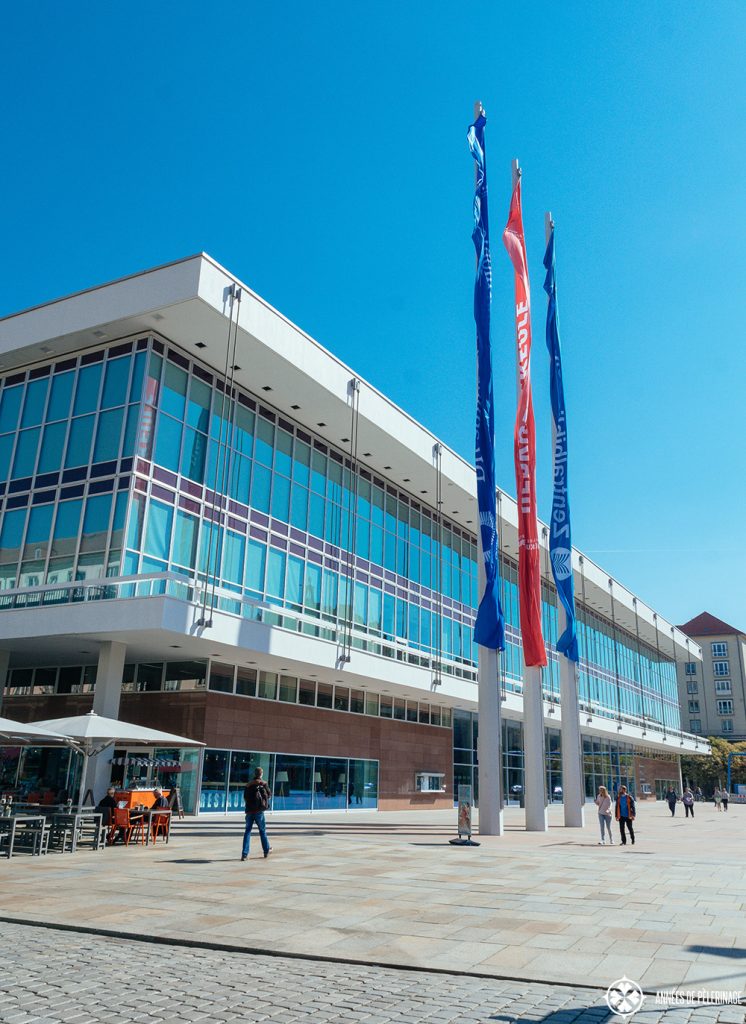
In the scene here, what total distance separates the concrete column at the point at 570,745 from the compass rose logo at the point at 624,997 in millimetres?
23499

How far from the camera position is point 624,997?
638cm

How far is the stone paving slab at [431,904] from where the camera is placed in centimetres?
782

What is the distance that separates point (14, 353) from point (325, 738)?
18039 millimetres

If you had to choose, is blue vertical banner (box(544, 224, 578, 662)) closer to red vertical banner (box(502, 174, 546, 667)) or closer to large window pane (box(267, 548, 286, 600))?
red vertical banner (box(502, 174, 546, 667))

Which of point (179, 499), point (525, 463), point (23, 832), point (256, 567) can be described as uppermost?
point (525, 463)

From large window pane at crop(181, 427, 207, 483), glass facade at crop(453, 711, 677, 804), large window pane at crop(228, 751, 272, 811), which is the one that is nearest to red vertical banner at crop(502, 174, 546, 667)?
large window pane at crop(228, 751, 272, 811)

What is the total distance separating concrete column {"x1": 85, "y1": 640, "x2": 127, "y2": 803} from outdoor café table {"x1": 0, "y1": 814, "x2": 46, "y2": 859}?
4.67m

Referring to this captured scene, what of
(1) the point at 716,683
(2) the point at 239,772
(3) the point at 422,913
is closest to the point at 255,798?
(3) the point at 422,913

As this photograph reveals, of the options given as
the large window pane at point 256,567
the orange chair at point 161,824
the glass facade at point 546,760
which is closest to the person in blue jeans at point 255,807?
the orange chair at point 161,824

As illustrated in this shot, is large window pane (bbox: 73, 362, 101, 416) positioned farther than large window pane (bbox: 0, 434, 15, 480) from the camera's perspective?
No

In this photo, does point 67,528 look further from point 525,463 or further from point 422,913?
point 422,913

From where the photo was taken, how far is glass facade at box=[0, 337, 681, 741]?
81.5 feet

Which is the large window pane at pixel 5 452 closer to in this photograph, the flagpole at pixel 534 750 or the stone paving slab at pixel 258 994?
the flagpole at pixel 534 750

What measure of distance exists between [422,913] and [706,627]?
122 metres
